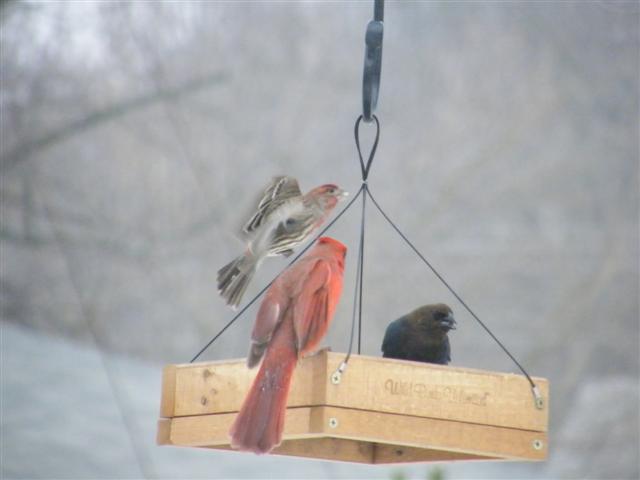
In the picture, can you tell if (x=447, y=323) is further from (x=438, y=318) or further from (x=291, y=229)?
(x=291, y=229)

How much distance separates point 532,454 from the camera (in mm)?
2174

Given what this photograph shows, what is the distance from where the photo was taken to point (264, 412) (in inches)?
76.0

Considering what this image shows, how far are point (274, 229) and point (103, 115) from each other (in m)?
3.43

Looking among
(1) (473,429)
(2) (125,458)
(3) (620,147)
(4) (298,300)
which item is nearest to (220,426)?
(4) (298,300)

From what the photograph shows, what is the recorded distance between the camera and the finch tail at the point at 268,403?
6.27 ft

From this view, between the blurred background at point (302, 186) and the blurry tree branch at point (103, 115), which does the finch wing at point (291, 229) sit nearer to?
the blurred background at point (302, 186)

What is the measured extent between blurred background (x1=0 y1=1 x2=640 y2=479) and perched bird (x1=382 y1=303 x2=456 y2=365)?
2.44 m

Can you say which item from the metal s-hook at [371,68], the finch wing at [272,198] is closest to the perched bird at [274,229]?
the finch wing at [272,198]

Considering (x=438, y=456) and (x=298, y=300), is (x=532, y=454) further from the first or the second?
(x=298, y=300)

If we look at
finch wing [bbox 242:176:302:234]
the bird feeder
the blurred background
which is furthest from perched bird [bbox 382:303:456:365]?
the blurred background

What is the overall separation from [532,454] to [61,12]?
3.86m

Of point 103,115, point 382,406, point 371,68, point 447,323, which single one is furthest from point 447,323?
point 103,115

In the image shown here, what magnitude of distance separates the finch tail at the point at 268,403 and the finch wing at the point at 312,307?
0.03 metres

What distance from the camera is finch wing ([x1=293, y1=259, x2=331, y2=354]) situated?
205 centimetres
